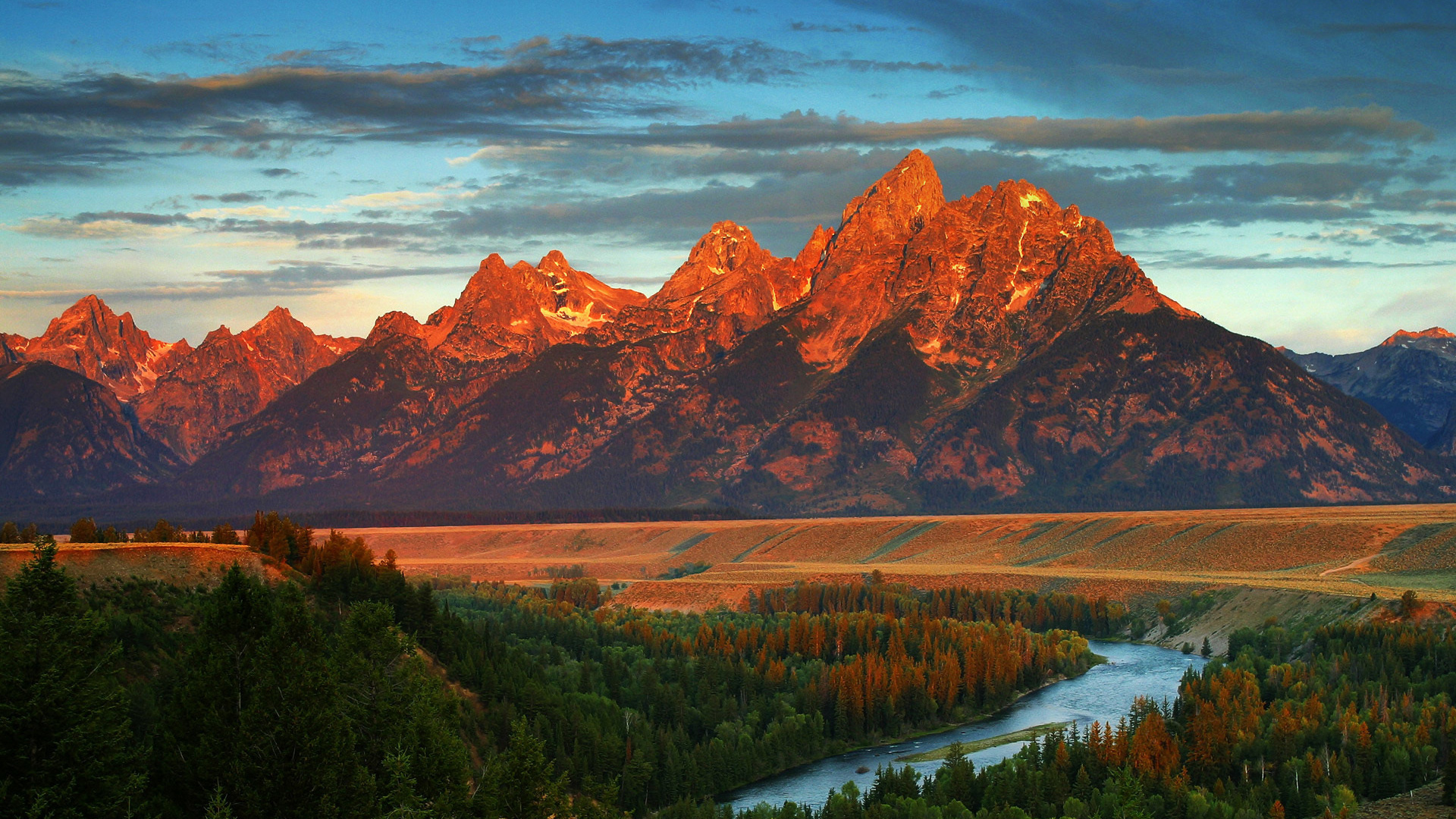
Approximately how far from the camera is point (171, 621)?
91.9 m

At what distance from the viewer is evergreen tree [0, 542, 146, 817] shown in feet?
167

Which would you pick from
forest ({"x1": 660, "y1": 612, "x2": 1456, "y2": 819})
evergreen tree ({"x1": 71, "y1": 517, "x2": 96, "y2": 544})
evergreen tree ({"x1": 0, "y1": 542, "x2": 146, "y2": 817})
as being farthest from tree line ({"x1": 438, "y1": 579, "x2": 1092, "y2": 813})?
evergreen tree ({"x1": 0, "y1": 542, "x2": 146, "y2": 817})

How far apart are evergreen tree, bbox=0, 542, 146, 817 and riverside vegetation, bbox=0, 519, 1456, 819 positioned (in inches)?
4.0

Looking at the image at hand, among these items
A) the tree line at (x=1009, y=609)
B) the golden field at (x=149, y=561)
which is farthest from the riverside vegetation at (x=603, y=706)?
the golden field at (x=149, y=561)

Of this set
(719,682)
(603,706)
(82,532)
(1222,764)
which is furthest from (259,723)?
(719,682)

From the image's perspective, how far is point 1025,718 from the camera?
441 feet

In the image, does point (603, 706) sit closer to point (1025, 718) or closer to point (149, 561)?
point (149, 561)

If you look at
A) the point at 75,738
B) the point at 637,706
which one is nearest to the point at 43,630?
the point at 75,738

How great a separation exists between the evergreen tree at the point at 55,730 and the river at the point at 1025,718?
57.0 m

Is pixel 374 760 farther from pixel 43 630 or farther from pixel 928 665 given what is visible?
pixel 928 665

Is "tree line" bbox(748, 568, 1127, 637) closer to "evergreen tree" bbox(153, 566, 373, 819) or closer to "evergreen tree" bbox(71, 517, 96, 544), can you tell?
"evergreen tree" bbox(71, 517, 96, 544)

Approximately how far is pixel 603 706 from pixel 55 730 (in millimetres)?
71611

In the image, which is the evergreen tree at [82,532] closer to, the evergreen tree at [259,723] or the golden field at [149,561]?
the golden field at [149,561]

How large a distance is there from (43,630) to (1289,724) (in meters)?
81.1
